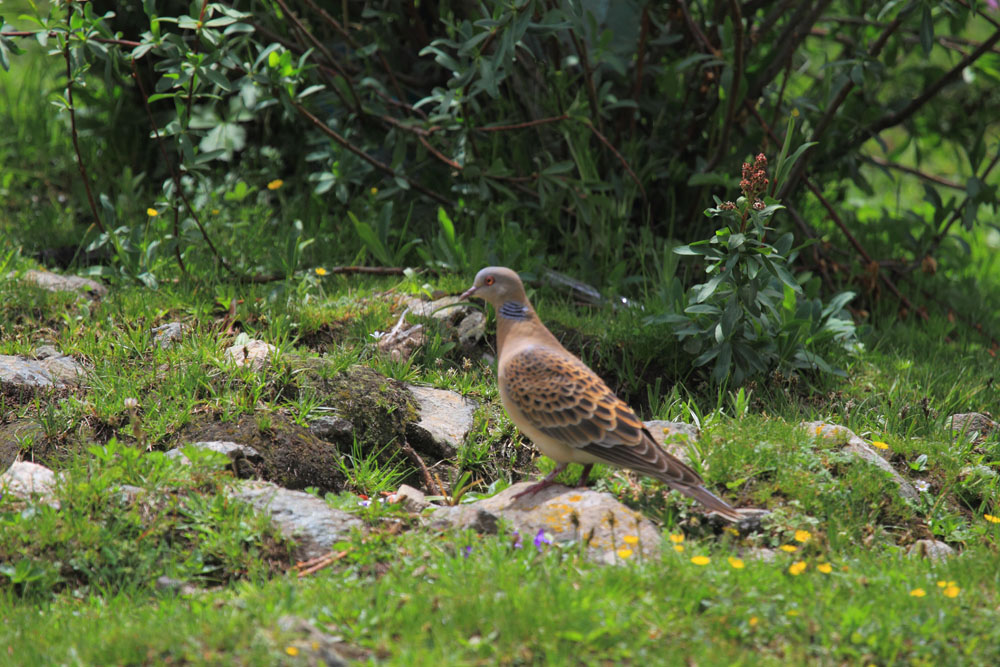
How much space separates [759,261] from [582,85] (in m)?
2.42

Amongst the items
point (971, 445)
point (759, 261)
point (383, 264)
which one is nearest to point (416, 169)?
point (383, 264)

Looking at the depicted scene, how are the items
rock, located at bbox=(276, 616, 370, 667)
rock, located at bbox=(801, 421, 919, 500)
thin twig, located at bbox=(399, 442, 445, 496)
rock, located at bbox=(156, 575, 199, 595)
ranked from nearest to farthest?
rock, located at bbox=(276, 616, 370, 667) → rock, located at bbox=(156, 575, 199, 595) → rock, located at bbox=(801, 421, 919, 500) → thin twig, located at bbox=(399, 442, 445, 496)

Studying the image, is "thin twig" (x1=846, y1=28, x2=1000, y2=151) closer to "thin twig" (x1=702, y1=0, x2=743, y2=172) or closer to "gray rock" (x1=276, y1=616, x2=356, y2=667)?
"thin twig" (x1=702, y1=0, x2=743, y2=172)

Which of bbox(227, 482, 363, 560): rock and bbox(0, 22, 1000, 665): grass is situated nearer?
bbox(0, 22, 1000, 665): grass

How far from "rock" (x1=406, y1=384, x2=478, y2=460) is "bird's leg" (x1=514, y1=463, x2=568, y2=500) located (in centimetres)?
73

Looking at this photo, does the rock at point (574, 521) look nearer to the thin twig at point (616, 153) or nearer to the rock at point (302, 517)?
the rock at point (302, 517)

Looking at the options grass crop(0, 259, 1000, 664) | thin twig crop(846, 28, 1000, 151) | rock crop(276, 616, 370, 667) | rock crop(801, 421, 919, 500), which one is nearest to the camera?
rock crop(276, 616, 370, 667)

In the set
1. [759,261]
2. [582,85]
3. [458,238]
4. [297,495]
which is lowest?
[297,495]

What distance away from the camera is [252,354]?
16.6ft

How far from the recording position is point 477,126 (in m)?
6.62

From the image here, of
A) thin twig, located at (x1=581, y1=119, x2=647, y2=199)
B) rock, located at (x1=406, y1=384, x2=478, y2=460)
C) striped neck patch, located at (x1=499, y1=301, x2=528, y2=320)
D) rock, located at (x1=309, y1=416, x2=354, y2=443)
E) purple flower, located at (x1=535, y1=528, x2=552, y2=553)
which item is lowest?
rock, located at (x1=406, y1=384, x2=478, y2=460)

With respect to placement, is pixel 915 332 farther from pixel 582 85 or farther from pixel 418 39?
pixel 418 39

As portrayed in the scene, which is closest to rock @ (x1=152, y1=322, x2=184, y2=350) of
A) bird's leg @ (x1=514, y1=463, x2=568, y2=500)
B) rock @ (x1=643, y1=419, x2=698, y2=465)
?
bird's leg @ (x1=514, y1=463, x2=568, y2=500)

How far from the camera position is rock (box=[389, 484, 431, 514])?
419 cm
